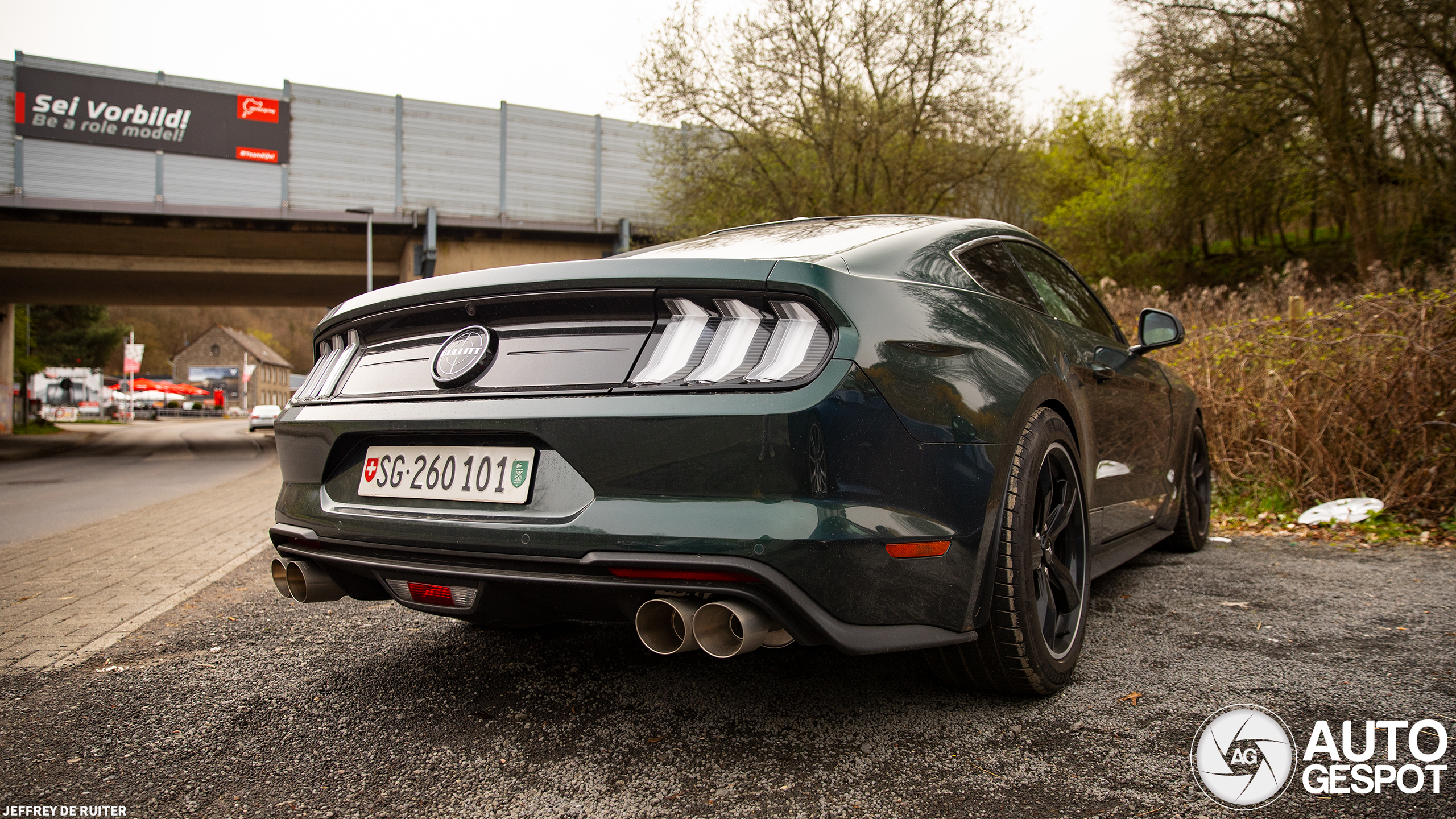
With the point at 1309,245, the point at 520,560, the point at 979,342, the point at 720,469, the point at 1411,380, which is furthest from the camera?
the point at 1309,245

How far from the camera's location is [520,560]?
1837 millimetres

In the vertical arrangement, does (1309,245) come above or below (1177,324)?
above

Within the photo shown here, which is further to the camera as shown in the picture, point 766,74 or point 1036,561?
point 766,74

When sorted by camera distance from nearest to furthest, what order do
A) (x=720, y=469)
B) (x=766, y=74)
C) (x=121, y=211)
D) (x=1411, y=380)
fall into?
(x=720, y=469) < (x=1411, y=380) < (x=766, y=74) < (x=121, y=211)

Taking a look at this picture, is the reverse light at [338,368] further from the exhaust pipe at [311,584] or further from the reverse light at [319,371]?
the exhaust pipe at [311,584]

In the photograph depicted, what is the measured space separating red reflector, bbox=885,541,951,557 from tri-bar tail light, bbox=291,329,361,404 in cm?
160

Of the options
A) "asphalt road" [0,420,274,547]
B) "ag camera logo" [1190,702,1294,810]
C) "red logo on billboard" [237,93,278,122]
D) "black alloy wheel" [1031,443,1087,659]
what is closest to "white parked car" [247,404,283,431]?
"asphalt road" [0,420,274,547]

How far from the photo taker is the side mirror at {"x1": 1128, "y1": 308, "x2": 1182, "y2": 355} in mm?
3592

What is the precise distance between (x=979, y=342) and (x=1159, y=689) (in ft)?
3.59

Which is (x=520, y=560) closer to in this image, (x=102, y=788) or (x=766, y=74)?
(x=102, y=788)

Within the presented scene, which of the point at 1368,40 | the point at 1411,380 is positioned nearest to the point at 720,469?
the point at 1411,380

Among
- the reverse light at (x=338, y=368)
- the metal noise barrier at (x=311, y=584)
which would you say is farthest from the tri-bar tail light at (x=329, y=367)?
the metal noise barrier at (x=311, y=584)

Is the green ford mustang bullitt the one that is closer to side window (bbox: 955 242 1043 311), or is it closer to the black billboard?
side window (bbox: 955 242 1043 311)

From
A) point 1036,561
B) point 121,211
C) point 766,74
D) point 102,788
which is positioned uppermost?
point 766,74
